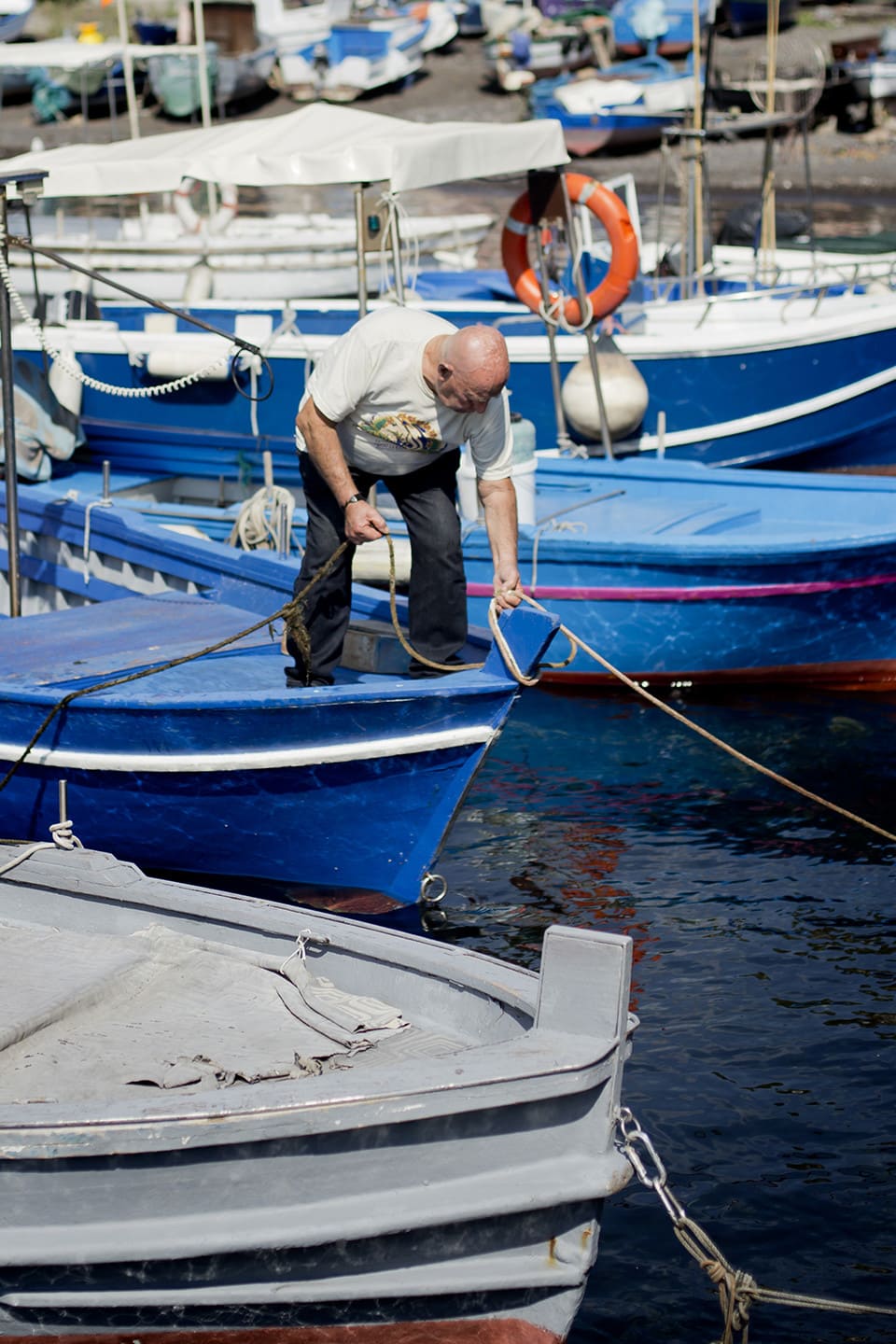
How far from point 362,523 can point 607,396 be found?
570cm

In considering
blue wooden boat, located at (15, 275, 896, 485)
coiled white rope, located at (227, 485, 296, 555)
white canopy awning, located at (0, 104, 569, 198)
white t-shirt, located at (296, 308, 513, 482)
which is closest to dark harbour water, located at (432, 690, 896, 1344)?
coiled white rope, located at (227, 485, 296, 555)

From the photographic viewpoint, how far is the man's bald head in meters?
5.45

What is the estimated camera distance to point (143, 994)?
452cm

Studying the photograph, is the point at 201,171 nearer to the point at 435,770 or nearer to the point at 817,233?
the point at 435,770

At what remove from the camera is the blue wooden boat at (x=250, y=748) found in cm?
603

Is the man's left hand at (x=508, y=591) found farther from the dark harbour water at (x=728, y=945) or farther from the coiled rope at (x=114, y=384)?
the coiled rope at (x=114, y=384)

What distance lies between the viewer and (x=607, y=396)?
11.0 metres

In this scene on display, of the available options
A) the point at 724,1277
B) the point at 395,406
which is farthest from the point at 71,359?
the point at 724,1277

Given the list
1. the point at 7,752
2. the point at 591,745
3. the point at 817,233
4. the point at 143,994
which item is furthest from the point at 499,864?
the point at 817,233

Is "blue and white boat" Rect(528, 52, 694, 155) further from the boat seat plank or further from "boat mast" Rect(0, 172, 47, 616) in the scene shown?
the boat seat plank

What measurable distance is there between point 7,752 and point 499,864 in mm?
2203

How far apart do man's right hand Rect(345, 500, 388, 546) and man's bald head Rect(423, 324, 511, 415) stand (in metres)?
0.47

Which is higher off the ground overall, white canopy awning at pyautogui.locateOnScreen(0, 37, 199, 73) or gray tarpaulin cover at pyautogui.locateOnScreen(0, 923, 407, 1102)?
white canopy awning at pyautogui.locateOnScreen(0, 37, 199, 73)

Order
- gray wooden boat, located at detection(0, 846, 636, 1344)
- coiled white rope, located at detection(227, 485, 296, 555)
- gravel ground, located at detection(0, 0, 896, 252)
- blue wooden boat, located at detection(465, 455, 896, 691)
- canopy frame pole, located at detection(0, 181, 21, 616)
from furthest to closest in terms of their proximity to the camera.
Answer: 1. gravel ground, located at detection(0, 0, 896, 252)
2. blue wooden boat, located at detection(465, 455, 896, 691)
3. coiled white rope, located at detection(227, 485, 296, 555)
4. canopy frame pole, located at detection(0, 181, 21, 616)
5. gray wooden boat, located at detection(0, 846, 636, 1344)
